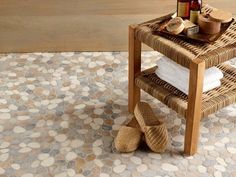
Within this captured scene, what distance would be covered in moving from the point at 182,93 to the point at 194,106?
12 cm

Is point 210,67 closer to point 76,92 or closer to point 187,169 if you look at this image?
point 187,169

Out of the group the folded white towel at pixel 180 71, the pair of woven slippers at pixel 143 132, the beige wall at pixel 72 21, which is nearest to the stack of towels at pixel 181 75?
the folded white towel at pixel 180 71

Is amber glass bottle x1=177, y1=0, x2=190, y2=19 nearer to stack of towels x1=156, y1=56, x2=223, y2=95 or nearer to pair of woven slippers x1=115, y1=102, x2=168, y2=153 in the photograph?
stack of towels x1=156, y1=56, x2=223, y2=95

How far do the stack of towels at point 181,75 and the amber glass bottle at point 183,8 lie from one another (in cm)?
16

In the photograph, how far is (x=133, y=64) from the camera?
182 cm

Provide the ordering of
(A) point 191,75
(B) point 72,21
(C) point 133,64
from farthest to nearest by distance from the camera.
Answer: (B) point 72,21 → (C) point 133,64 → (A) point 191,75

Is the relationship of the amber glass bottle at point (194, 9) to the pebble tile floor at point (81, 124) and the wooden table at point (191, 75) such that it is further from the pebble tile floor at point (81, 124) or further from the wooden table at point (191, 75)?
the pebble tile floor at point (81, 124)

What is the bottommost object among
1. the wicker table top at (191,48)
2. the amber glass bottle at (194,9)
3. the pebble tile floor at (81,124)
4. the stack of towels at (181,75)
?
the pebble tile floor at (81,124)

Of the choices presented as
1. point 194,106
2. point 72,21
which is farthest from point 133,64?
point 72,21

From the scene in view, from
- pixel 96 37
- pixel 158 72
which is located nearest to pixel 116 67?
pixel 96 37

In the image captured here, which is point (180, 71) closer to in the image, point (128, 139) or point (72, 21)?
point (128, 139)

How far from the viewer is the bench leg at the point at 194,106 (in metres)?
1.55

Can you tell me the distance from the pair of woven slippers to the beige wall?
648mm

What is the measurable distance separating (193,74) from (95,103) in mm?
563
